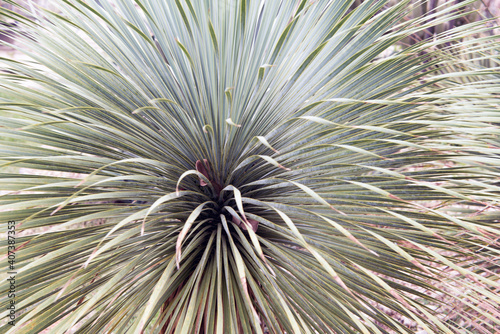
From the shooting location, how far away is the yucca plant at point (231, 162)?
1099 millimetres

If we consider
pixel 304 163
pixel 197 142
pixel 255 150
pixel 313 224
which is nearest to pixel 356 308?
pixel 313 224

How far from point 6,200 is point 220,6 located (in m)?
1.00

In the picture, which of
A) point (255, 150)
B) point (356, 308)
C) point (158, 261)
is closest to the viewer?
point (356, 308)

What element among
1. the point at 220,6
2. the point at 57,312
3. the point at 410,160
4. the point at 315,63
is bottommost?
the point at 57,312

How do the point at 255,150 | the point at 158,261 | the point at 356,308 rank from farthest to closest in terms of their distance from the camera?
the point at 255,150
the point at 158,261
the point at 356,308

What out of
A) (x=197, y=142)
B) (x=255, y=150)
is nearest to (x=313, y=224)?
(x=255, y=150)

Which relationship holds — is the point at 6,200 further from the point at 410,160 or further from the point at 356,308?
the point at 410,160

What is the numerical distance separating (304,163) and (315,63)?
42 cm

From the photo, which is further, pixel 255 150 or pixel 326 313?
pixel 255 150

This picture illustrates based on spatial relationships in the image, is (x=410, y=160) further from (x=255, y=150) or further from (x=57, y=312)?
(x=57, y=312)

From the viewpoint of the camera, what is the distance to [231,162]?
1.31 metres

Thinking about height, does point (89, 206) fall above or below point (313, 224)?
above

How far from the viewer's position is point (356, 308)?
107cm

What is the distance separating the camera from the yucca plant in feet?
3.60
